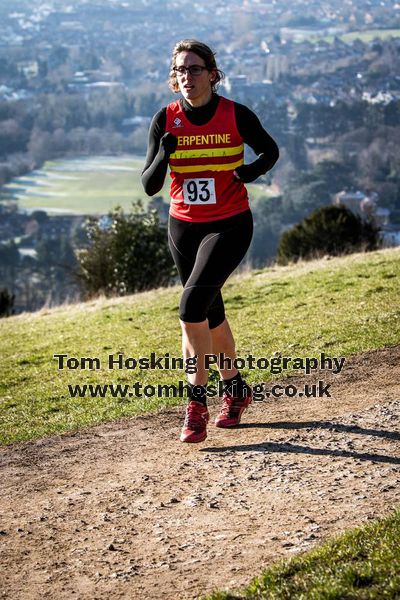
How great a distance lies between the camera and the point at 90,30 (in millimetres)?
150250

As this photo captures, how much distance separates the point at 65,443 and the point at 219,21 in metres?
145

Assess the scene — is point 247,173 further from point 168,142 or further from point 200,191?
point 168,142

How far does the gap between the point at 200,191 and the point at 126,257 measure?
65.1 feet

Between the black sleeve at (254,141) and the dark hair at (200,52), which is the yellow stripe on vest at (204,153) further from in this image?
the dark hair at (200,52)

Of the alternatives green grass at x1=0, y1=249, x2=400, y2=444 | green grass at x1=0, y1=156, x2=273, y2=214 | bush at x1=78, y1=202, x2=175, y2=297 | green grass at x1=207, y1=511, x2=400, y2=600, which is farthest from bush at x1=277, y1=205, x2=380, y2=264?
green grass at x1=0, y1=156, x2=273, y2=214

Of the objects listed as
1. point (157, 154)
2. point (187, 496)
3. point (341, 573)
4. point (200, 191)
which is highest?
point (157, 154)

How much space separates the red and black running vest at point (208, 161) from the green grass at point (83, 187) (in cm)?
8094

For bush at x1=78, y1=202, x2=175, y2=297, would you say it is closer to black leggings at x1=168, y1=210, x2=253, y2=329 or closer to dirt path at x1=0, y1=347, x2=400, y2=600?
dirt path at x1=0, y1=347, x2=400, y2=600

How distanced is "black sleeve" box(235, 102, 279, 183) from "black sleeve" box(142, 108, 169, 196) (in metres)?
0.47

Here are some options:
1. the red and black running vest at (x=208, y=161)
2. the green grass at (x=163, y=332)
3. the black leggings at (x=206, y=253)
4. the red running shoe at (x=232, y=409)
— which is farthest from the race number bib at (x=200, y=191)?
the green grass at (x=163, y=332)

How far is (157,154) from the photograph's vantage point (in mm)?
5910

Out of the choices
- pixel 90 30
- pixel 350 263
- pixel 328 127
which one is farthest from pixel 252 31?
A: pixel 350 263

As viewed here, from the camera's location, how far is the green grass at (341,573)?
12.1 ft

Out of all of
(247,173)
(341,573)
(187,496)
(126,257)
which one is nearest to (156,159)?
(247,173)
